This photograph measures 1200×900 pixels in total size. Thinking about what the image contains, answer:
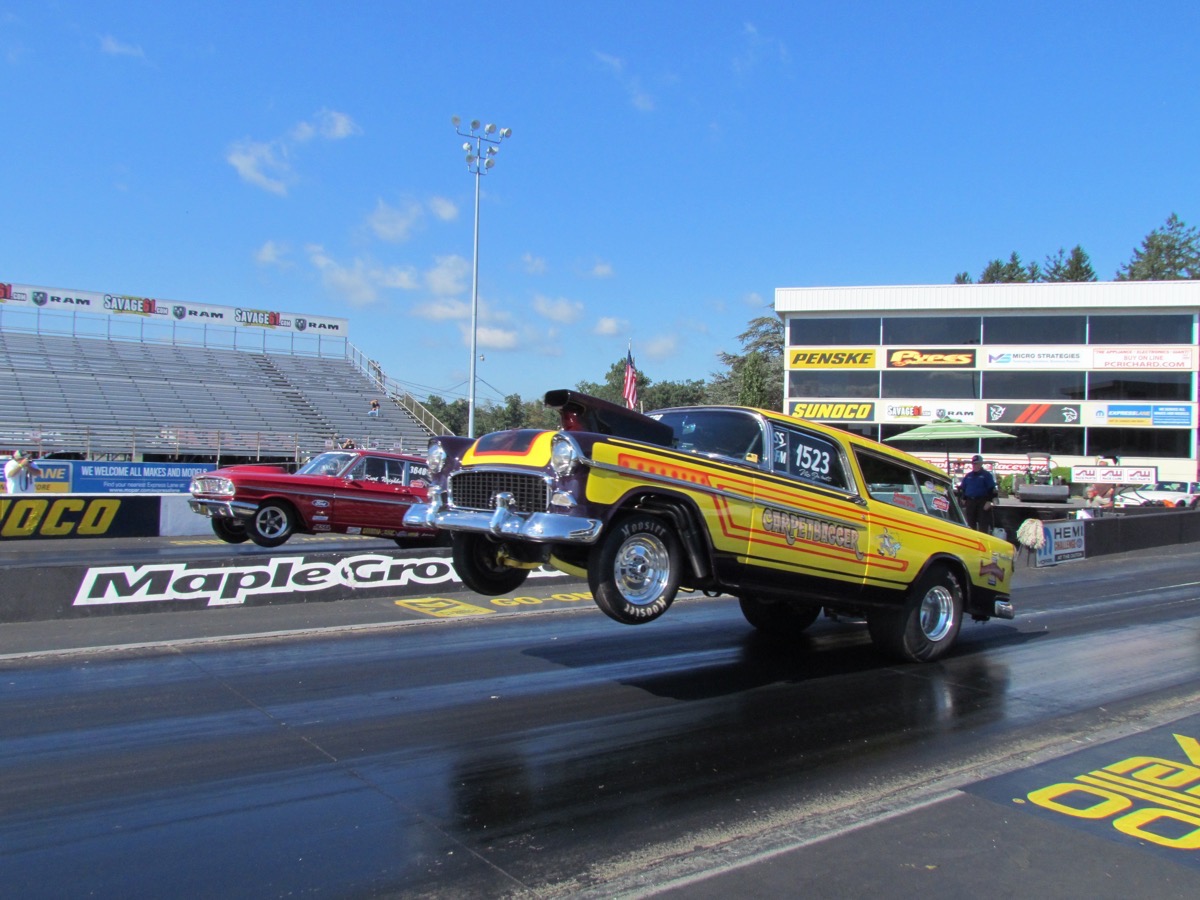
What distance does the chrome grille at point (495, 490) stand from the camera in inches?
234

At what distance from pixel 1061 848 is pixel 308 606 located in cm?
832

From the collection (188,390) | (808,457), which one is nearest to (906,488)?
(808,457)

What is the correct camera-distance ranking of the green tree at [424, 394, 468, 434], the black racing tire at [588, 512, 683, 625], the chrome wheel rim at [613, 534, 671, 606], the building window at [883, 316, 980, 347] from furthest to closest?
the green tree at [424, 394, 468, 434] → the building window at [883, 316, 980, 347] → the chrome wheel rim at [613, 534, 671, 606] → the black racing tire at [588, 512, 683, 625]

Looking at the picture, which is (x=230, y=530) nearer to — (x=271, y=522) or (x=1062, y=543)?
(x=271, y=522)

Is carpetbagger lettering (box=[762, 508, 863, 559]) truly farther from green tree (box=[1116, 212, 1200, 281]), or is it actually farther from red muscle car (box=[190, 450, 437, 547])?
green tree (box=[1116, 212, 1200, 281])

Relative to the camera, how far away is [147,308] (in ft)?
155

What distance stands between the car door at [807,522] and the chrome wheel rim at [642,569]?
77 centimetres

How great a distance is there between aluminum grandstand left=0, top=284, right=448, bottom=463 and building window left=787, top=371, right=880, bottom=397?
1955 cm

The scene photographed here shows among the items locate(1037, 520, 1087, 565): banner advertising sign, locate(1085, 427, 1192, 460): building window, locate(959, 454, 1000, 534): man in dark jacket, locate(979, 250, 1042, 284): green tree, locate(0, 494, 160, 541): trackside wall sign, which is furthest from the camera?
locate(979, 250, 1042, 284): green tree

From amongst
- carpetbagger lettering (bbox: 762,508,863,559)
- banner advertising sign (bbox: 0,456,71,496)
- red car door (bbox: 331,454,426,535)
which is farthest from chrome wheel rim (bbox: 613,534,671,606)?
banner advertising sign (bbox: 0,456,71,496)

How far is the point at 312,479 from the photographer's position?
1588 cm

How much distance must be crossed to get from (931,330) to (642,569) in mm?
44713

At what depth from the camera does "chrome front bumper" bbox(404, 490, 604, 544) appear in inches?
220

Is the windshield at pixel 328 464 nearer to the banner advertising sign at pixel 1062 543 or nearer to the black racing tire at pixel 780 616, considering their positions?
the black racing tire at pixel 780 616
